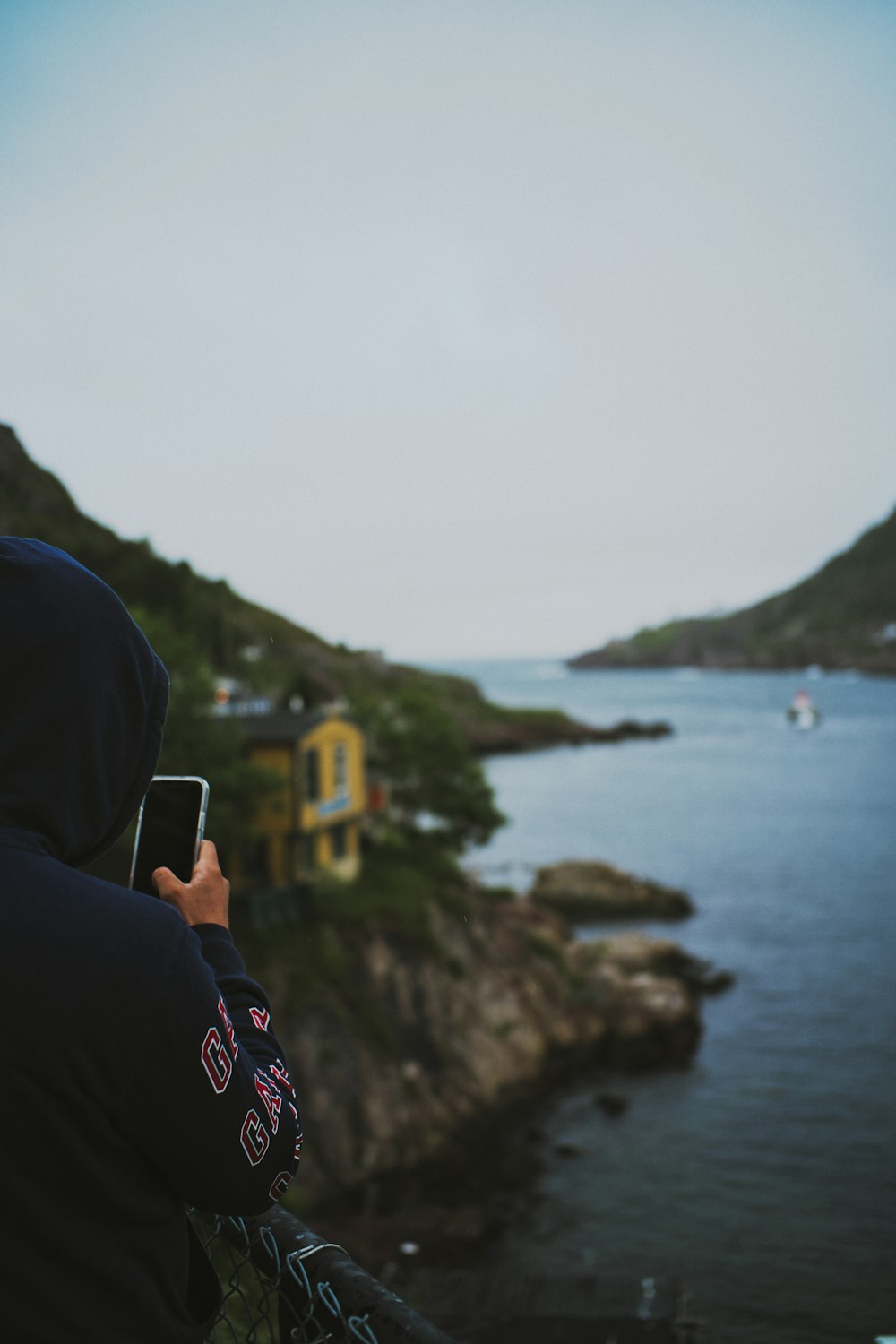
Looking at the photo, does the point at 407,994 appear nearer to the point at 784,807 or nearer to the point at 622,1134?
the point at 622,1134

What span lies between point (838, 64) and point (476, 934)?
18.4 meters

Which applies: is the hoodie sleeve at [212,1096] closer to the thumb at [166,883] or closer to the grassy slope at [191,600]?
the thumb at [166,883]

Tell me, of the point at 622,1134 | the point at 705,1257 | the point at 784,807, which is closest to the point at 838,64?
the point at 705,1257

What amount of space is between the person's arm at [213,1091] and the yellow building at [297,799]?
1796 cm

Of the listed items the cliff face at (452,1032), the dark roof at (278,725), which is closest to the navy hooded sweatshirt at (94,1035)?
the cliff face at (452,1032)

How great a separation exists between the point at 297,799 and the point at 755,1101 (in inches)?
518

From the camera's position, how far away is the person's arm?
1100 millimetres

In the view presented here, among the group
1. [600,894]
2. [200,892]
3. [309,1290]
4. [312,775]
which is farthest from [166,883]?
[600,894]

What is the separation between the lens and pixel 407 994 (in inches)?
818

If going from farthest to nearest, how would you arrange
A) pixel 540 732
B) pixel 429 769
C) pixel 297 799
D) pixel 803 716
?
pixel 803 716 → pixel 540 732 → pixel 429 769 → pixel 297 799

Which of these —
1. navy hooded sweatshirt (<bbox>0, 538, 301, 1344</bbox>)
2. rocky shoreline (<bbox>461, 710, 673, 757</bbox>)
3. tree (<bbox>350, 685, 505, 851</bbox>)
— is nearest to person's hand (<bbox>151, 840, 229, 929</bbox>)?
navy hooded sweatshirt (<bbox>0, 538, 301, 1344</bbox>)

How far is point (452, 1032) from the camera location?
71.3 feet

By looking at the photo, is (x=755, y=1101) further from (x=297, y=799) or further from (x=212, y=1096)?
(x=212, y=1096)

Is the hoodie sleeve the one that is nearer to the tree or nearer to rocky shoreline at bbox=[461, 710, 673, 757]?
the tree
